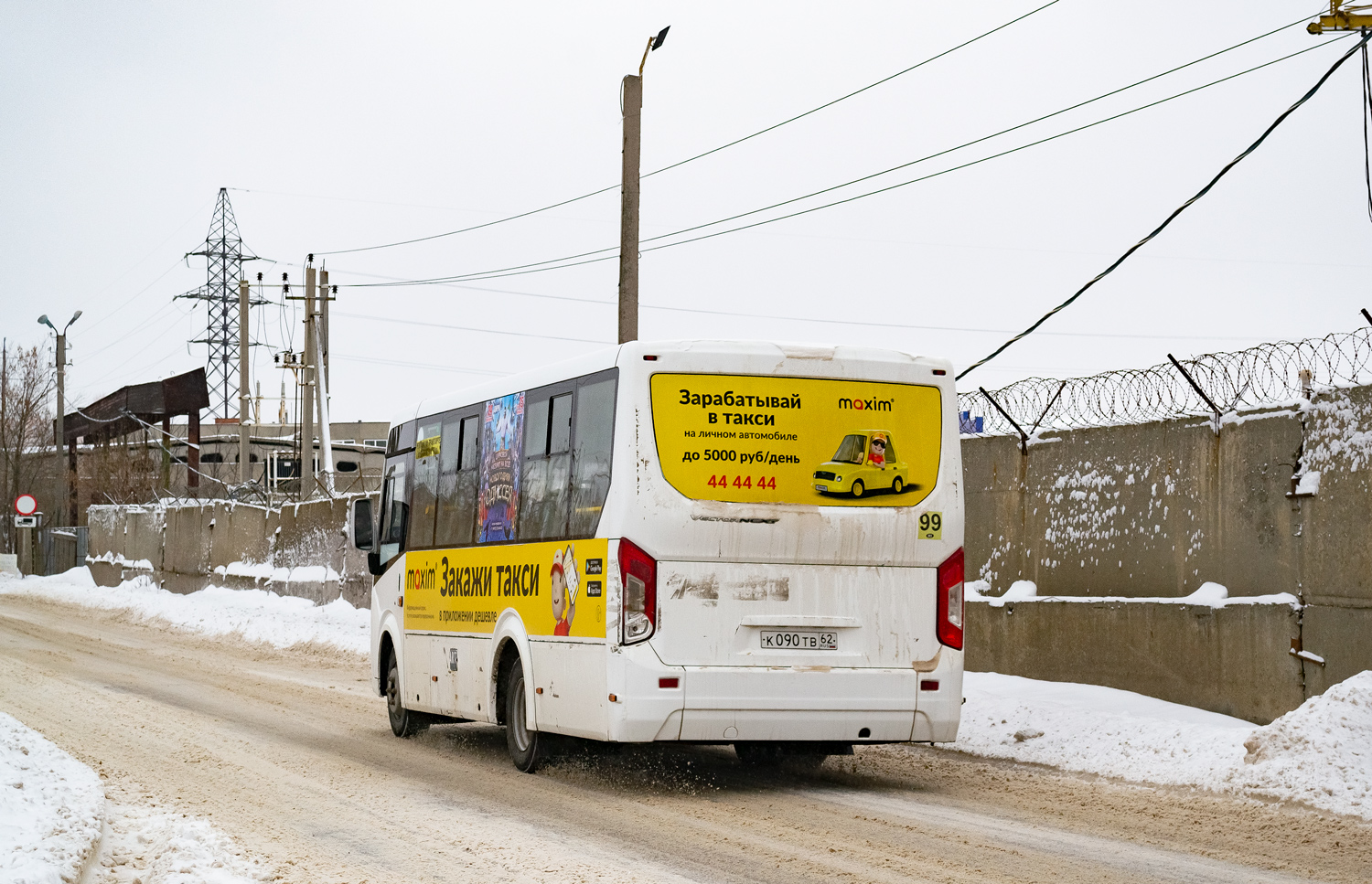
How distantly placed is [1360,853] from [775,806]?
3417 millimetres

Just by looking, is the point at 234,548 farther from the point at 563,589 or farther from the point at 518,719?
the point at 563,589

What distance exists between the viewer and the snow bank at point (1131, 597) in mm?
11910

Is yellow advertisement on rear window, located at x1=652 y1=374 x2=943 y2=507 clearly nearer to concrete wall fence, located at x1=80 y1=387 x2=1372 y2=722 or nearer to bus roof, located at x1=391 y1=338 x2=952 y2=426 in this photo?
bus roof, located at x1=391 y1=338 x2=952 y2=426

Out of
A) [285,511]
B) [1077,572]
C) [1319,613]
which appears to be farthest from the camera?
[285,511]

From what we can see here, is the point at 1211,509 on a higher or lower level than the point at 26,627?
higher

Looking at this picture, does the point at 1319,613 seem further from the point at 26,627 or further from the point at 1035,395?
the point at 26,627

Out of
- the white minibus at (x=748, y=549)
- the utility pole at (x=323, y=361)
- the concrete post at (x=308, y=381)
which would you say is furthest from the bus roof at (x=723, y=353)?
the concrete post at (x=308, y=381)

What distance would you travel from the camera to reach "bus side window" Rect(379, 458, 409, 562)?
14.4 meters

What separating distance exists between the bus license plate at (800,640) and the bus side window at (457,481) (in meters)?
3.40

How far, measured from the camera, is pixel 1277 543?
467 inches

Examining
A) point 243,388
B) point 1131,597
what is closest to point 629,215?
point 1131,597

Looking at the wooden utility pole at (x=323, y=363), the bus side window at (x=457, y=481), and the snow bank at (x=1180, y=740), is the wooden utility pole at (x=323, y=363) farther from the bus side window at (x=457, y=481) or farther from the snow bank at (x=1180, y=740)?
the snow bank at (x=1180, y=740)

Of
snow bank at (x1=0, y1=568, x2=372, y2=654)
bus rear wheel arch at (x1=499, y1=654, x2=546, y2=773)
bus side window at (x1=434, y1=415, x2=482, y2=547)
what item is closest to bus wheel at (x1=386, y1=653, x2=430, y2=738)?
bus side window at (x1=434, y1=415, x2=482, y2=547)

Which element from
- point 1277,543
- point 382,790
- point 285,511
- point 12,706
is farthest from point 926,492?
point 285,511
